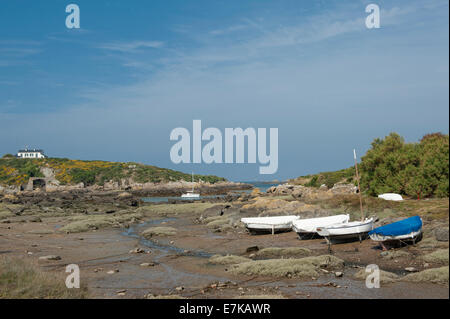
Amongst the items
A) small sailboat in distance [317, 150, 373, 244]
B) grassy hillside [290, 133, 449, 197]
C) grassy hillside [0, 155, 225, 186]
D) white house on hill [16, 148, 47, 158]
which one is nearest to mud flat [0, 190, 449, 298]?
small sailboat in distance [317, 150, 373, 244]

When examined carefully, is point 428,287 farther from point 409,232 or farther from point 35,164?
point 35,164

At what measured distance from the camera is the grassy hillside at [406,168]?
32.5 meters

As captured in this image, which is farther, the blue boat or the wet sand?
the blue boat

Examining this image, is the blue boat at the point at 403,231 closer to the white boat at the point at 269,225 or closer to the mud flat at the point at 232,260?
the mud flat at the point at 232,260

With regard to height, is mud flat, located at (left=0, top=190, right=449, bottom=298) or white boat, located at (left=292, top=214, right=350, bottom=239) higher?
white boat, located at (left=292, top=214, right=350, bottom=239)

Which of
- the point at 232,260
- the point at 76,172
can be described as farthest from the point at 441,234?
the point at 76,172

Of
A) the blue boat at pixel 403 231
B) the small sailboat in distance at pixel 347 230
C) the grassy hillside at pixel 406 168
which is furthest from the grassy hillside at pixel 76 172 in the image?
the blue boat at pixel 403 231

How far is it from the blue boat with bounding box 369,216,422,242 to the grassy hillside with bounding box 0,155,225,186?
12996 centimetres

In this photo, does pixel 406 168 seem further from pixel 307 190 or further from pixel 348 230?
pixel 307 190

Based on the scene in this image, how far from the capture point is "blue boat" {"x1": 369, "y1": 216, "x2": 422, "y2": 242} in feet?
69.7

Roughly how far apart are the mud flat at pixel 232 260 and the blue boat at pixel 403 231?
0.66 m

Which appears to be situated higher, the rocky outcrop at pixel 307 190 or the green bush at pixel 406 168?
the green bush at pixel 406 168

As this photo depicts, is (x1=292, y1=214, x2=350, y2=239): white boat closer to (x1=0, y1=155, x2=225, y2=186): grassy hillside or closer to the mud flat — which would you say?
the mud flat
